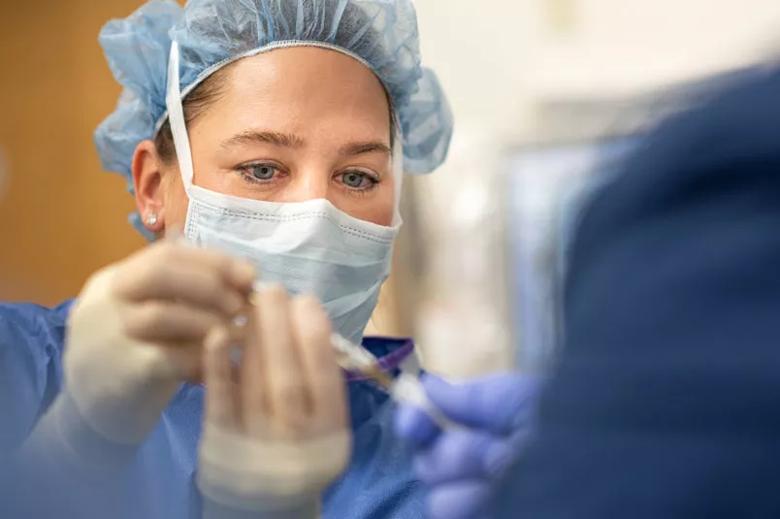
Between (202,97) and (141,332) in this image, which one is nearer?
(141,332)

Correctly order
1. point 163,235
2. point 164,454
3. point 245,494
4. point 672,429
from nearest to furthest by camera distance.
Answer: point 672,429, point 245,494, point 164,454, point 163,235

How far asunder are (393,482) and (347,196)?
14.2 inches

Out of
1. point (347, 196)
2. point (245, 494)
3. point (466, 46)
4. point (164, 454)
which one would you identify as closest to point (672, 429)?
point (245, 494)

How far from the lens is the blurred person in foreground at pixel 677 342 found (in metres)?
0.34

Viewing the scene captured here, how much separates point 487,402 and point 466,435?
35 millimetres

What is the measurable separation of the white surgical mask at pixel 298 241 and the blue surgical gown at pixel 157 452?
4.1 inches

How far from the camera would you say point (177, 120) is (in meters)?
1.11

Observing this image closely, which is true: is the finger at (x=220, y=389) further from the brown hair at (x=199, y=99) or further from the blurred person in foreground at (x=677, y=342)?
the brown hair at (x=199, y=99)

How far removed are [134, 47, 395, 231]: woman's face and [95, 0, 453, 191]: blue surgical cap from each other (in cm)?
3

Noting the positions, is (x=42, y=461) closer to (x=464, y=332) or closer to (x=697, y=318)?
(x=697, y=318)

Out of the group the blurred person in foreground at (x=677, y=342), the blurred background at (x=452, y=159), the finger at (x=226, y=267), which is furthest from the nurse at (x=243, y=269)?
the blurred background at (x=452, y=159)

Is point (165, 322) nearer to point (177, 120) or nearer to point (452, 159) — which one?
point (177, 120)

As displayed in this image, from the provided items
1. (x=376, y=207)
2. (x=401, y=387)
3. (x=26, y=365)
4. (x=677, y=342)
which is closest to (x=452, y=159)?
(x=376, y=207)

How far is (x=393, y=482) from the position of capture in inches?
39.2
